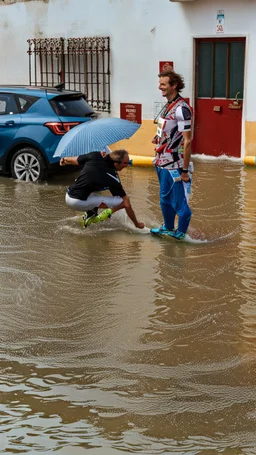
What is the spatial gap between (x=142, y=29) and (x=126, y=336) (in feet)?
34.0

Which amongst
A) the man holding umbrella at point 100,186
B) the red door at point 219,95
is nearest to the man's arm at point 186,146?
the man holding umbrella at point 100,186

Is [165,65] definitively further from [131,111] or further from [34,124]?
[34,124]

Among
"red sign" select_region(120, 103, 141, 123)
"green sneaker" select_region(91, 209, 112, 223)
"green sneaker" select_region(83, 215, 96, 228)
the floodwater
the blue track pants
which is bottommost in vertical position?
the floodwater

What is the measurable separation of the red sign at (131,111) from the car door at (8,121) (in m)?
3.49

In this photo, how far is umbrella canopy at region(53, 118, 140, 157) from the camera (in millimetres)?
9055

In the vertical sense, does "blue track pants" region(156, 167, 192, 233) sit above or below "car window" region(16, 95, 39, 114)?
below

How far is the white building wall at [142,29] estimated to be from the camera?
1398cm

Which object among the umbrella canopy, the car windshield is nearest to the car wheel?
the car windshield

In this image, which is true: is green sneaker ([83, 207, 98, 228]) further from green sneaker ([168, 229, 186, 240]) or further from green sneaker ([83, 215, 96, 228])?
green sneaker ([168, 229, 186, 240])

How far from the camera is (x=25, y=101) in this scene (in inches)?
494

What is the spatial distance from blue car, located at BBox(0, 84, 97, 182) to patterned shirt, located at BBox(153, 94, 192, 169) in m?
3.87

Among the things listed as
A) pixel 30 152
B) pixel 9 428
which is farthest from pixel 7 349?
pixel 30 152

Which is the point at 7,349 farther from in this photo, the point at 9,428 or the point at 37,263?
the point at 37,263

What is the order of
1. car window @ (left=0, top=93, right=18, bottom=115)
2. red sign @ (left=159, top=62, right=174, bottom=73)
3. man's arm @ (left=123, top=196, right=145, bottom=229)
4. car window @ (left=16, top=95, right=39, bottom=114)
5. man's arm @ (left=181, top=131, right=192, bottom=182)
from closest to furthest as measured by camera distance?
man's arm @ (left=181, top=131, right=192, bottom=182) → man's arm @ (left=123, top=196, right=145, bottom=229) → car window @ (left=16, top=95, right=39, bottom=114) → car window @ (left=0, top=93, right=18, bottom=115) → red sign @ (left=159, top=62, right=174, bottom=73)
